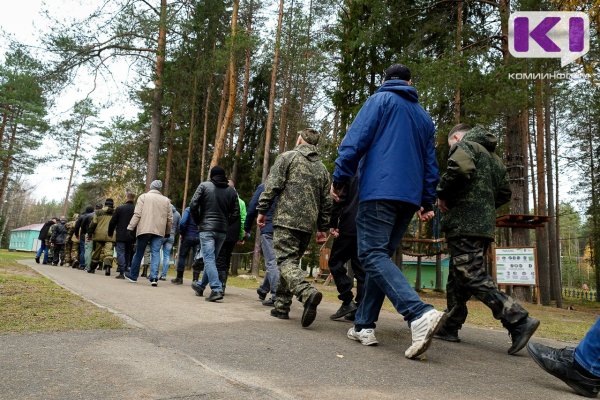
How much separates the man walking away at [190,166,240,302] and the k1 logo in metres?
8.18

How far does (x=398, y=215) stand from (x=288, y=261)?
59.0 inches

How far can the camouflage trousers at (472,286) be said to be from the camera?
371 centimetres

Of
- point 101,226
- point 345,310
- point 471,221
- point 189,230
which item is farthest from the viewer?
point 101,226

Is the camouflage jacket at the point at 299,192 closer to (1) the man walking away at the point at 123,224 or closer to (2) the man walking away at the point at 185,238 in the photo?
(2) the man walking away at the point at 185,238

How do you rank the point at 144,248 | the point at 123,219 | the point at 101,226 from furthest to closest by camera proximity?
1. the point at 101,226
2. the point at 123,219
3. the point at 144,248

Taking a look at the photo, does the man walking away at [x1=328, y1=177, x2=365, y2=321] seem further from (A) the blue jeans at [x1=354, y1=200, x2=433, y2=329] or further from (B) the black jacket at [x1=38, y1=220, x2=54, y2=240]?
(B) the black jacket at [x1=38, y1=220, x2=54, y2=240]

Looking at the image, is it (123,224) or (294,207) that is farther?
(123,224)

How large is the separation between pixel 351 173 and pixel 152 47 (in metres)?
15.9

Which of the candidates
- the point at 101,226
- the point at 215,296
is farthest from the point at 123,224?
the point at 215,296

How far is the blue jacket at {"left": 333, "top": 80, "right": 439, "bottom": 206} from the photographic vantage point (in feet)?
11.4

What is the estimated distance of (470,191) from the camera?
414 centimetres

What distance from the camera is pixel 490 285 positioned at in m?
3.84

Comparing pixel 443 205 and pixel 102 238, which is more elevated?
pixel 443 205

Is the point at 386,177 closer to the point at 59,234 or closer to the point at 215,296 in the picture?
the point at 215,296
